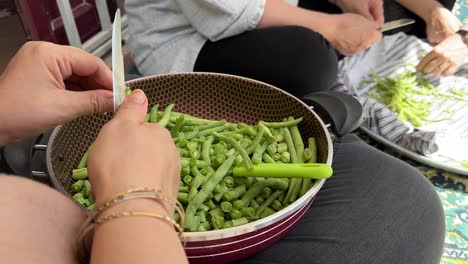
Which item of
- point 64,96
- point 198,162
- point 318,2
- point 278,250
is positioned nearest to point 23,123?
point 64,96

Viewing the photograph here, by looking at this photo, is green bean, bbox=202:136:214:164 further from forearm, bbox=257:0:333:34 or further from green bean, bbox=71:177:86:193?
forearm, bbox=257:0:333:34

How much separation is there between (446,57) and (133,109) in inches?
38.3

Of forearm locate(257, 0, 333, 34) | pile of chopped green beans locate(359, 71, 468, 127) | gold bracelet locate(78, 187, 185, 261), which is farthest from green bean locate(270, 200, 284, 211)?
pile of chopped green beans locate(359, 71, 468, 127)

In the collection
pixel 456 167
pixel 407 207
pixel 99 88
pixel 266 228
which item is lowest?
pixel 456 167

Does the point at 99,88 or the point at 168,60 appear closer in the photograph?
the point at 99,88

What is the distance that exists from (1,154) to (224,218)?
0.31m

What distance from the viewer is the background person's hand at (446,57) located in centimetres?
113

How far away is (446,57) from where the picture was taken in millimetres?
1130

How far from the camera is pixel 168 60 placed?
908 millimetres

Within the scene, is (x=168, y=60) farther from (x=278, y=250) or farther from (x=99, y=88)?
(x=278, y=250)

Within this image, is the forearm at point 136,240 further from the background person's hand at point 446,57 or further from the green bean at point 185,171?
the background person's hand at point 446,57

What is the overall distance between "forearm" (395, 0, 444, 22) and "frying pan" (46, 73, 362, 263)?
71 centimetres

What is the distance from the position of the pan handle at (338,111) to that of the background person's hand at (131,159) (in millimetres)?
325

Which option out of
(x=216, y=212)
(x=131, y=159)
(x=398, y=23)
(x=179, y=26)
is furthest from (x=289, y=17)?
(x=131, y=159)
